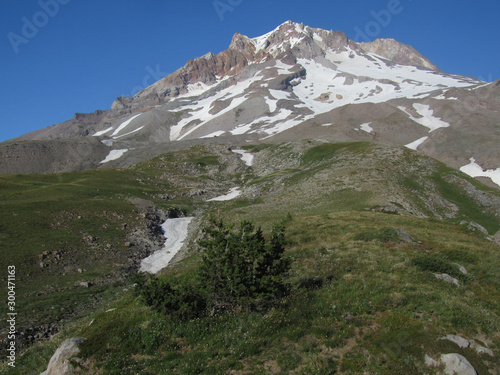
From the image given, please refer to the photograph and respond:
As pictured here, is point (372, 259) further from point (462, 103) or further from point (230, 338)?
point (462, 103)

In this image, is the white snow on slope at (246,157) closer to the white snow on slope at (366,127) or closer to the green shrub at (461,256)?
the white snow on slope at (366,127)

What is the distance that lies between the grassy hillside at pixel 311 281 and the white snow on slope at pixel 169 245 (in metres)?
3.32

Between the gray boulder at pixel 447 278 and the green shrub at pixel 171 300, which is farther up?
the green shrub at pixel 171 300

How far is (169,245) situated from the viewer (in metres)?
51.5

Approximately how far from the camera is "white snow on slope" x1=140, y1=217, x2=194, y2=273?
42778mm

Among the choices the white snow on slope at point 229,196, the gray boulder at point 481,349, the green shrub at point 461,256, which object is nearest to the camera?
the gray boulder at point 481,349

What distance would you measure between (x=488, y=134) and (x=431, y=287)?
16620 cm

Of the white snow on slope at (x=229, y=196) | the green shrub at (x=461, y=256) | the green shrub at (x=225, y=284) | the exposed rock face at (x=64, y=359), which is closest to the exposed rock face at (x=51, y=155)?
the white snow on slope at (x=229, y=196)

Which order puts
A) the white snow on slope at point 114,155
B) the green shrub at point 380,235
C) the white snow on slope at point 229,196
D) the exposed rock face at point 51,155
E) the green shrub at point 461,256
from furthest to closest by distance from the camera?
1. the white snow on slope at point 114,155
2. the exposed rock face at point 51,155
3. the white snow on slope at point 229,196
4. the green shrub at point 380,235
5. the green shrub at point 461,256

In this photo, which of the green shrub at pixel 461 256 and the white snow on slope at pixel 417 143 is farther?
the white snow on slope at pixel 417 143

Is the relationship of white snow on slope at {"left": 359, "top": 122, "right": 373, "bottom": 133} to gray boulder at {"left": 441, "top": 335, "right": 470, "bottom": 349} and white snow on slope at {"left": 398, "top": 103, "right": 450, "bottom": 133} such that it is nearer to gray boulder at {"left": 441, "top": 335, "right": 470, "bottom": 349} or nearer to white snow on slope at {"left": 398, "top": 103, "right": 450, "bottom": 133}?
white snow on slope at {"left": 398, "top": 103, "right": 450, "bottom": 133}

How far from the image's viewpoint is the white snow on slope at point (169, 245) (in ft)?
Answer: 140

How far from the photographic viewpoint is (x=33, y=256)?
3678 centimetres

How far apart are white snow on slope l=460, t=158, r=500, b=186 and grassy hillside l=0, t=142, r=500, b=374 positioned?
240 feet
